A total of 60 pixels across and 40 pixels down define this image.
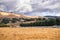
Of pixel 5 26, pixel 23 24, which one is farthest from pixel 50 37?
pixel 5 26

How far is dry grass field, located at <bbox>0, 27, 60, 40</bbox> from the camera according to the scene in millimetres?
4750

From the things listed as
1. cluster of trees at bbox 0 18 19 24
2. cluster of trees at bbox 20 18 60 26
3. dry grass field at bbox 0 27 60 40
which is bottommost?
dry grass field at bbox 0 27 60 40

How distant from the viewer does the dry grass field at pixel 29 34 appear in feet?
15.6

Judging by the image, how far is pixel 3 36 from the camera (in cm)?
477

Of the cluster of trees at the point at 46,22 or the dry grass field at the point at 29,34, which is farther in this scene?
the cluster of trees at the point at 46,22

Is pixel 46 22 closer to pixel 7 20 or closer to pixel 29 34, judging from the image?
pixel 29 34

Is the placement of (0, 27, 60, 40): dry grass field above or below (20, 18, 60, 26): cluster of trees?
below

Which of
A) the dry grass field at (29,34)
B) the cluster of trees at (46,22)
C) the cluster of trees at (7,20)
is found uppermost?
the cluster of trees at (7,20)

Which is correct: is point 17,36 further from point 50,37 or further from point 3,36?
point 50,37

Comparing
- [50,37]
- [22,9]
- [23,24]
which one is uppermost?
[22,9]

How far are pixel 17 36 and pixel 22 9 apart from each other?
2.20 ft

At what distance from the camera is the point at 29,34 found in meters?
4.77

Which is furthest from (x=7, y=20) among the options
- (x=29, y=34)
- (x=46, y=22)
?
(x=46, y=22)

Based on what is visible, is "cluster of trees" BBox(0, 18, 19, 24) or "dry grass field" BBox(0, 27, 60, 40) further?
"cluster of trees" BBox(0, 18, 19, 24)
